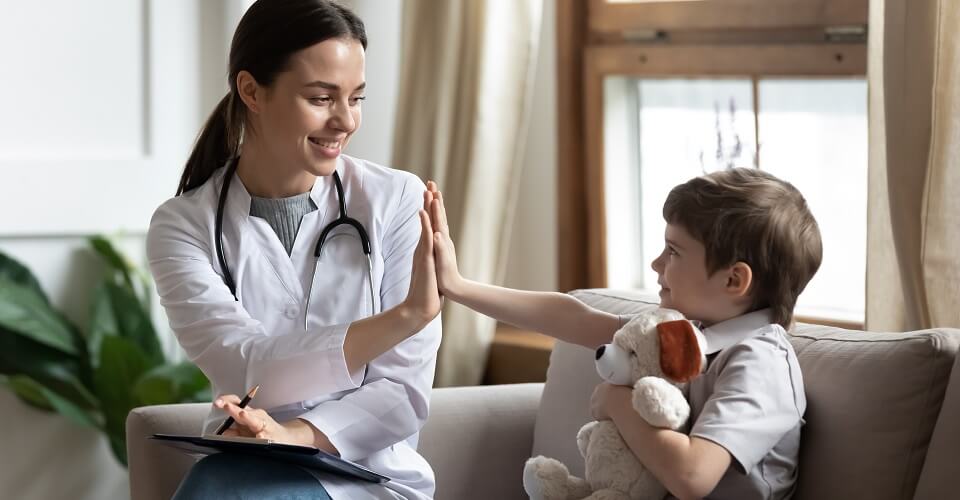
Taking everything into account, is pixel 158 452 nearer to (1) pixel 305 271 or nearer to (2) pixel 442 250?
(1) pixel 305 271

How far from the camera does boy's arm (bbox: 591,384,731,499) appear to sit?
1.60 m

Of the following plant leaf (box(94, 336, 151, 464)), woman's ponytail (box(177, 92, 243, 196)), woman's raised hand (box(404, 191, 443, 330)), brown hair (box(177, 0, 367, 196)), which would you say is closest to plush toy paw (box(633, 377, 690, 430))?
woman's raised hand (box(404, 191, 443, 330))

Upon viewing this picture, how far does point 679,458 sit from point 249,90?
90cm

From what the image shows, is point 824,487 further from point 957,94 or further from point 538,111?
point 538,111

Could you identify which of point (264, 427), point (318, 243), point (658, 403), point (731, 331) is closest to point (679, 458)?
point (658, 403)

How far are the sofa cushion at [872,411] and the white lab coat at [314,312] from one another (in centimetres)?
61

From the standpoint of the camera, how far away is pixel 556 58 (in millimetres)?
3266

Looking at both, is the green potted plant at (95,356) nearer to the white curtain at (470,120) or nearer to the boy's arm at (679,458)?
the white curtain at (470,120)

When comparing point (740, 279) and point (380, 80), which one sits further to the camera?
point (380, 80)

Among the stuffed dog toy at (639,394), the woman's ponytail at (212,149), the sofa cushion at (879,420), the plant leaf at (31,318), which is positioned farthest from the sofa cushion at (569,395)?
the plant leaf at (31,318)

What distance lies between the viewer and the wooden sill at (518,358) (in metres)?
3.10

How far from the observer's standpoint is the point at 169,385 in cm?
312

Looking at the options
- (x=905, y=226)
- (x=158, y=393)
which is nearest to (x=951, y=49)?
(x=905, y=226)

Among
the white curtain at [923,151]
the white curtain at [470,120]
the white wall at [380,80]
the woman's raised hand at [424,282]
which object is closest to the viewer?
the woman's raised hand at [424,282]
